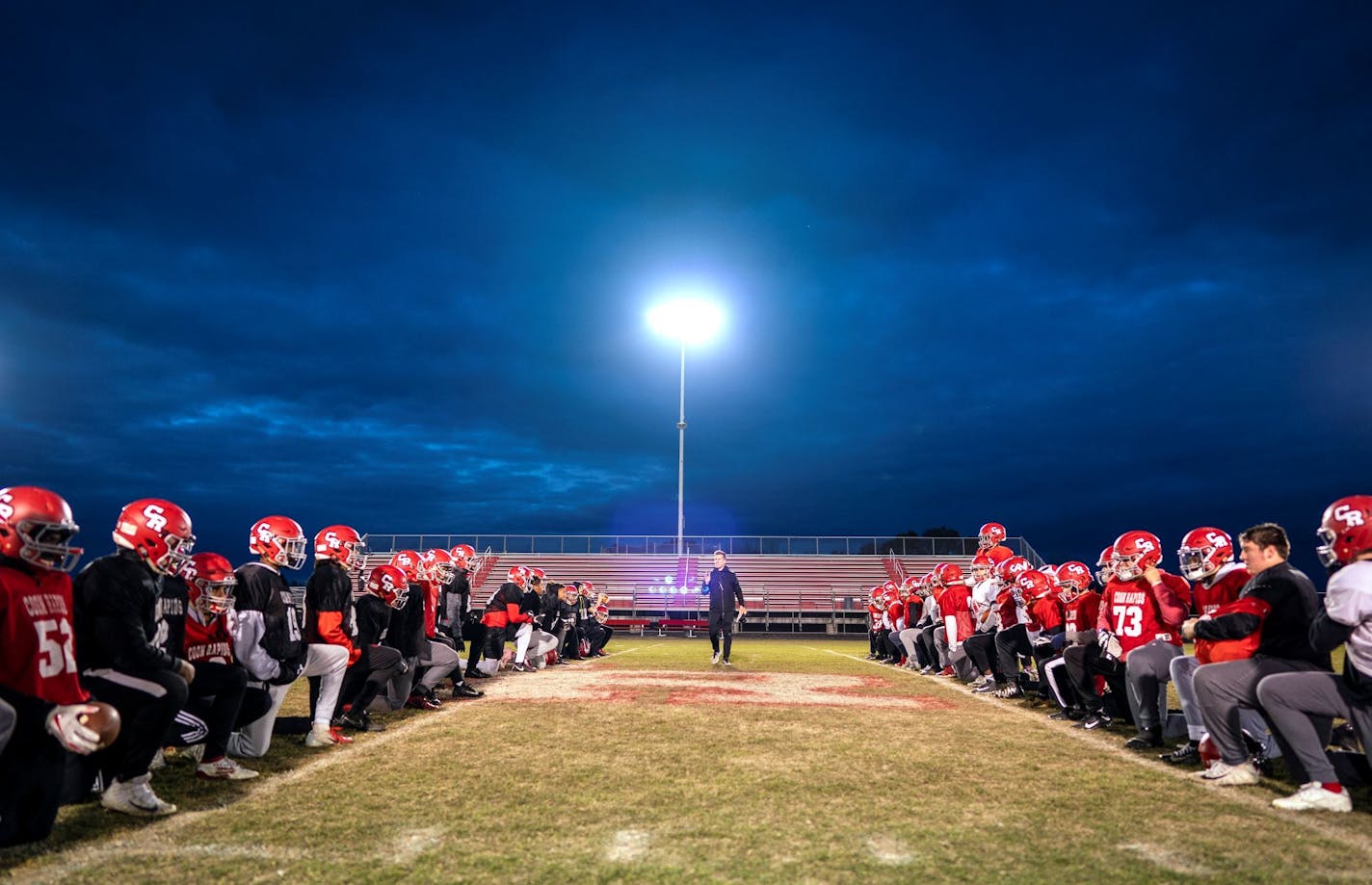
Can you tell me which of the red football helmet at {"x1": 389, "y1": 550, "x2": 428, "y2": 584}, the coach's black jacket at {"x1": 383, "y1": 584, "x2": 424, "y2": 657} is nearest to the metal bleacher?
the red football helmet at {"x1": 389, "y1": 550, "x2": 428, "y2": 584}

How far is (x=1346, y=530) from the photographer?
5359 millimetres

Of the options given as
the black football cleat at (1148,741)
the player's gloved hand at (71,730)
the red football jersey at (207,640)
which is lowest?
the black football cleat at (1148,741)

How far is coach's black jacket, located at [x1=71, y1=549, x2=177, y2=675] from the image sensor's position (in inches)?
191

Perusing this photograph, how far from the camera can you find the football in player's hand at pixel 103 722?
170 inches

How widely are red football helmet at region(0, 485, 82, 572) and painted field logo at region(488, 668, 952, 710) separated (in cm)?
680

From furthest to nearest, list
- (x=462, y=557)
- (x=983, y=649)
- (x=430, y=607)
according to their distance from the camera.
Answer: (x=462, y=557) < (x=983, y=649) < (x=430, y=607)

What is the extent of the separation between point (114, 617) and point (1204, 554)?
891 centimetres

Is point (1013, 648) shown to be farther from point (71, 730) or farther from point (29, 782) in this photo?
point (29, 782)

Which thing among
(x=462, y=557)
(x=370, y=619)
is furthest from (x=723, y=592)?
(x=370, y=619)

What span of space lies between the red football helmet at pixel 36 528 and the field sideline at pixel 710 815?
1482 mm

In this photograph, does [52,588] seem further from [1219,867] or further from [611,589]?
[611,589]

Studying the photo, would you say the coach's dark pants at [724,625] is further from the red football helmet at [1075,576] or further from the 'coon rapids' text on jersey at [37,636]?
the 'coon rapids' text on jersey at [37,636]

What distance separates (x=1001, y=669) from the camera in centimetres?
1173

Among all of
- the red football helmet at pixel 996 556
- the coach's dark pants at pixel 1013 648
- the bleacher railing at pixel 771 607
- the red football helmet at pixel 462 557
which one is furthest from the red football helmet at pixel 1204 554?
the bleacher railing at pixel 771 607
